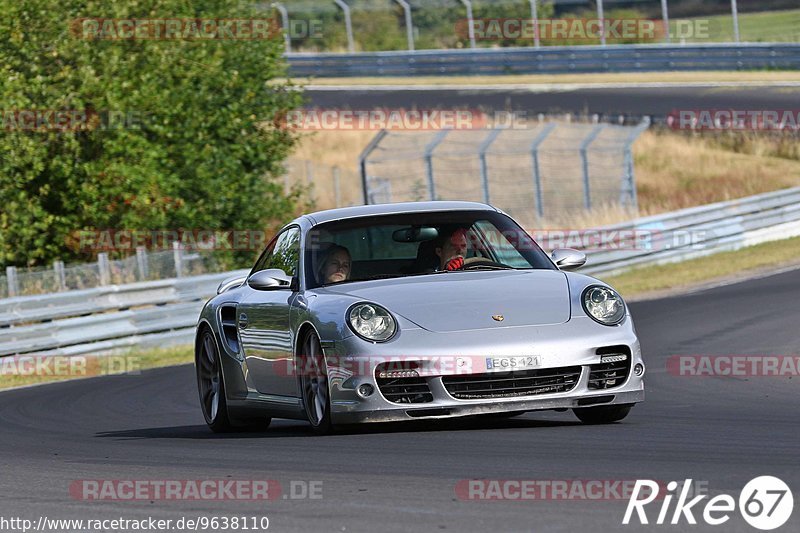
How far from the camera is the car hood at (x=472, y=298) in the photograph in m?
8.62

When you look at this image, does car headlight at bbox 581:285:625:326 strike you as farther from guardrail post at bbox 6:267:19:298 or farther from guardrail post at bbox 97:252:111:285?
guardrail post at bbox 97:252:111:285

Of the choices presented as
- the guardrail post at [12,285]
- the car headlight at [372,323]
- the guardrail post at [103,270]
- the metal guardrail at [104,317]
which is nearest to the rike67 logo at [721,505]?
the car headlight at [372,323]

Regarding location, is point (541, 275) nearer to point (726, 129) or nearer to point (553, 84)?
point (726, 129)

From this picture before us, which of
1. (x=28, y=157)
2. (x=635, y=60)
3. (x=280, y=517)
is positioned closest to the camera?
(x=280, y=517)

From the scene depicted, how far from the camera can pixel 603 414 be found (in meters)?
9.12

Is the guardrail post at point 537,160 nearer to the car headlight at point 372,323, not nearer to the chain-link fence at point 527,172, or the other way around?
the chain-link fence at point 527,172

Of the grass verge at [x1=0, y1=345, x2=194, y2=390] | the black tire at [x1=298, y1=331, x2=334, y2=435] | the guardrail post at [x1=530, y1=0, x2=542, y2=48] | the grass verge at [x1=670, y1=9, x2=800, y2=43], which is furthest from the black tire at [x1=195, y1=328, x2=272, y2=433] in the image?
the grass verge at [x1=670, y1=9, x2=800, y2=43]

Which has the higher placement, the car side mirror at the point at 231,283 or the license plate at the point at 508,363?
the license plate at the point at 508,363

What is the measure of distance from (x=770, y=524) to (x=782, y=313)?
11.9 metres

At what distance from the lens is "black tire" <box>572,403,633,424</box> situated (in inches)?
356

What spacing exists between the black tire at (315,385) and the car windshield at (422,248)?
528mm

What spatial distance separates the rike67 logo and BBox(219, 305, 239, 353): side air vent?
462 centimetres

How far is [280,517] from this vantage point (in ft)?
20.5

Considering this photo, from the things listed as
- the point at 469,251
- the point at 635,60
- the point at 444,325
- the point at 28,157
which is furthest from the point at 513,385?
the point at 635,60
